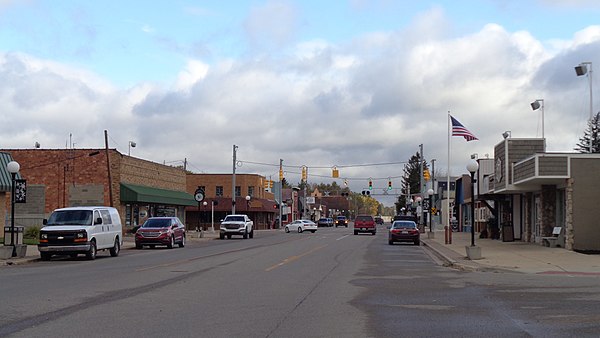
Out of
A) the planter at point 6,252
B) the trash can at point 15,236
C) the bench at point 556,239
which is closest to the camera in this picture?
the planter at point 6,252

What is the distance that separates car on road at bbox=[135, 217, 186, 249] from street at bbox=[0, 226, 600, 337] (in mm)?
13641

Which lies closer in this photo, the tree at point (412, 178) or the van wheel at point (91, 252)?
the van wheel at point (91, 252)

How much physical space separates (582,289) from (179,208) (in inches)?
2096

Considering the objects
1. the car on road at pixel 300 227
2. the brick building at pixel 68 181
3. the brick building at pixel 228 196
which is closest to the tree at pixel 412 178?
the brick building at pixel 228 196

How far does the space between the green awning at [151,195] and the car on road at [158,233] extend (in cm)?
1267

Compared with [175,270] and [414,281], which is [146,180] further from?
[414,281]

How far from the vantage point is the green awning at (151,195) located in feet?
169

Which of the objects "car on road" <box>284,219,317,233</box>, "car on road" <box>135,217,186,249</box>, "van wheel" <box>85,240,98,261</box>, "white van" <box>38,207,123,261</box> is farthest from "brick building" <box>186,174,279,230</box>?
"van wheel" <box>85,240,98,261</box>

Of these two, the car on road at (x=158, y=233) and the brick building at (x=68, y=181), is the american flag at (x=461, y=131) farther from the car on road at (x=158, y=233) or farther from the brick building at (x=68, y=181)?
the brick building at (x=68, y=181)

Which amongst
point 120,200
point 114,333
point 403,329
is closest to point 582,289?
point 403,329

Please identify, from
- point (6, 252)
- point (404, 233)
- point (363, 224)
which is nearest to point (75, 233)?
point (6, 252)

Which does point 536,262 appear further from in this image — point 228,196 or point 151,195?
point 228,196

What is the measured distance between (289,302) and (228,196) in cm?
8234

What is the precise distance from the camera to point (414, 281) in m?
19.6
